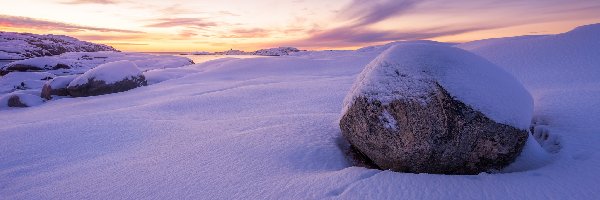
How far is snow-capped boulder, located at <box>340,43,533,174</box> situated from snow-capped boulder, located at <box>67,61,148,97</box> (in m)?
9.12

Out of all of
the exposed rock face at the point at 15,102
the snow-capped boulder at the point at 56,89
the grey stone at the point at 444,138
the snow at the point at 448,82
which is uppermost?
the snow at the point at 448,82

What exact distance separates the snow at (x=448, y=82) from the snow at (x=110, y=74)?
9.06m

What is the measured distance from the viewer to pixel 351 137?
3264 mm

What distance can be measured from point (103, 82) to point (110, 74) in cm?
36

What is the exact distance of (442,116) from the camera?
2.68m

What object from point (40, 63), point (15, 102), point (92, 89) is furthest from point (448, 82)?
point (40, 63)

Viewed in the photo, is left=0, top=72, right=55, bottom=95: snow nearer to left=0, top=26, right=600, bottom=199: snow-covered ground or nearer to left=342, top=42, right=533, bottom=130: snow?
left=0, top=26, right=600, bottom=199: snow-covered ground

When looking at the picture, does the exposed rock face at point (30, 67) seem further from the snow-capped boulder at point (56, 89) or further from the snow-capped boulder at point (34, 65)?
the snow-capped boulder at point (56, 89)

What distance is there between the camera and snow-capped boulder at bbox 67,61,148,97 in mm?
9914

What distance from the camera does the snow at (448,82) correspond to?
107 inches

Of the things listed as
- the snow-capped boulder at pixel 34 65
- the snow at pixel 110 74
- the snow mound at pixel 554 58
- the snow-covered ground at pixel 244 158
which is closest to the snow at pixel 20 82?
the snow-capped boulder at pixel 34 65

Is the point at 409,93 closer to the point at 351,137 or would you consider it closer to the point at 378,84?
the point at 378,84

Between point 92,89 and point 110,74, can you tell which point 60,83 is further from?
point 110,74

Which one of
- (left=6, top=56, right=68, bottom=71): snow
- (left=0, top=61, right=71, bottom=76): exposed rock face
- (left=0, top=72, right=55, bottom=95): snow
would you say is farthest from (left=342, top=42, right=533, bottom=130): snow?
(left=6, top=56, right=68, bottom=71): snow
